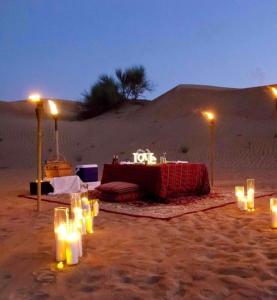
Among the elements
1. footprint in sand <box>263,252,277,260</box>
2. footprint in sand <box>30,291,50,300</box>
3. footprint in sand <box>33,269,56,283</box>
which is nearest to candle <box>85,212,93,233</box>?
footprint in sand <box>33,269,56,283</box>

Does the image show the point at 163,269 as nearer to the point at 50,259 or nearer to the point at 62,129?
the point at 50,259

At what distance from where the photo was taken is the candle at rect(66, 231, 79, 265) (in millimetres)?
3809

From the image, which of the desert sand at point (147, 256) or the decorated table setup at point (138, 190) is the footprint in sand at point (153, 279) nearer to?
the desert sand at point (147, 256)

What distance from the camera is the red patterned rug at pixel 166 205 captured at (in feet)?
20.7

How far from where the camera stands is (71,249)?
3814 millimetres

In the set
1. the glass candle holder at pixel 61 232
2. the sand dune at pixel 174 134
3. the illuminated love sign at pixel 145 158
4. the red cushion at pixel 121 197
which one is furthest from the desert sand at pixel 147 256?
the sand dune at pixel 174 134

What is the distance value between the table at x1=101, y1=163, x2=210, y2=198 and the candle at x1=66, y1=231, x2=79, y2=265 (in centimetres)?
363

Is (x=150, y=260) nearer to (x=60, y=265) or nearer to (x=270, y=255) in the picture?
(x=60, y=265)

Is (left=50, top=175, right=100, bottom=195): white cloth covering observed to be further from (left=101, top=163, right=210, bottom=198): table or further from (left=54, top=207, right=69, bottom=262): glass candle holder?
(left=54, top=207, right=69, bottom=262): glass candle holder

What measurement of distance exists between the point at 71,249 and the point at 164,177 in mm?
3797

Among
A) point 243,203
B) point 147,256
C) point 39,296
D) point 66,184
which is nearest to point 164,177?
point 243,203

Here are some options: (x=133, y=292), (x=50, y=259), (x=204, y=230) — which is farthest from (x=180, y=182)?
(x=133, y=292)

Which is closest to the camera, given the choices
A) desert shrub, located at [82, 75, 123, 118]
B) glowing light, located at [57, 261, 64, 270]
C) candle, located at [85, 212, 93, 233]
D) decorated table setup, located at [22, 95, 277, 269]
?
glowing light, located at [57, 261, 64, 270]

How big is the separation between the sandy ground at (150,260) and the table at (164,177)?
1.57 meters
